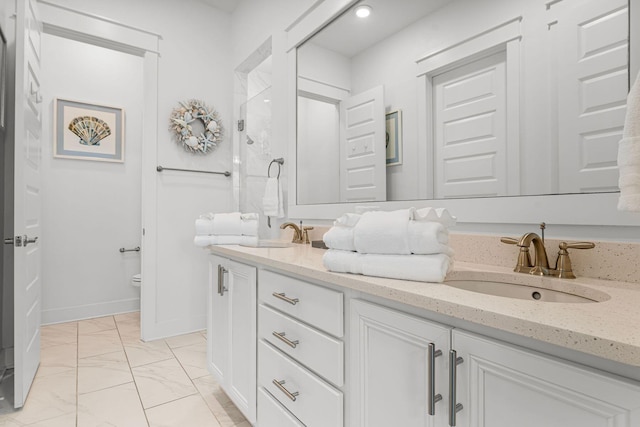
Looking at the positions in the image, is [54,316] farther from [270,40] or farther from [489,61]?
[489,61]

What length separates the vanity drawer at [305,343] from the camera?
977mm

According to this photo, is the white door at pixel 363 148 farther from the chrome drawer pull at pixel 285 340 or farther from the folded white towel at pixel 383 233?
the chrome drawer pull at pixel 285 340

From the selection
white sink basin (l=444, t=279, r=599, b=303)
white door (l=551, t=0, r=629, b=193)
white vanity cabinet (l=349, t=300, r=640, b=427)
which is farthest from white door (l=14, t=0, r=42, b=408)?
white door (l=551, t=0, r=629, b=193)

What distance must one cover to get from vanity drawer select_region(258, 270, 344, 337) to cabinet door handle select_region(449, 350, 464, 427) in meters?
0.35

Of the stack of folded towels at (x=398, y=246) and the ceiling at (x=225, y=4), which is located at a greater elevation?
the ceiling at (x=225, y=4)

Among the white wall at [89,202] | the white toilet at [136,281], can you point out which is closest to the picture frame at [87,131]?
the white wall at [89,202]

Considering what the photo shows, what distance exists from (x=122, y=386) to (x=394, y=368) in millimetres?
1829

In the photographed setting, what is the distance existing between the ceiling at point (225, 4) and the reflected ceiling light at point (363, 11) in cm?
163

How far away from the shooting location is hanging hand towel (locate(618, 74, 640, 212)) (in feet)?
2.01

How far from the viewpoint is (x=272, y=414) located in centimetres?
129

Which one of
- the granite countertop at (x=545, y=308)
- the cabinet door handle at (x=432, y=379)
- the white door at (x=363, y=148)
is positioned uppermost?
the white door at (x=363, y=148)

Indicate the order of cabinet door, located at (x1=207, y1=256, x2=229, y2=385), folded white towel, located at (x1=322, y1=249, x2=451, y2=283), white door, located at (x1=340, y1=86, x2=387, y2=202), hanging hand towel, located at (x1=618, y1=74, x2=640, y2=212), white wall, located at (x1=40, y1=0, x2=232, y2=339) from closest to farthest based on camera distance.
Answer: hanging hand towel, located at (x1=618, y1=74, x2=640, y2=212) < folded white towel, located at (x1=322, y1=249, x2=451, y2=283) < white door, located at (x1=340, y1=86, x2=387, y2=202) < cabinet door, located at (x1=207, y1=256, x2=229, y2=385) < white wall, located at (x1=40, y1=0, x2=232, y2=339)

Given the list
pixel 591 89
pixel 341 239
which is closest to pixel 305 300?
pixel 341 239

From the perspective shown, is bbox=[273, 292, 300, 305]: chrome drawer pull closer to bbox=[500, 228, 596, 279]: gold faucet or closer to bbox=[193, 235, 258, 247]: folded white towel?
bbox=[500, 228, 596, 279]: gold faucet
